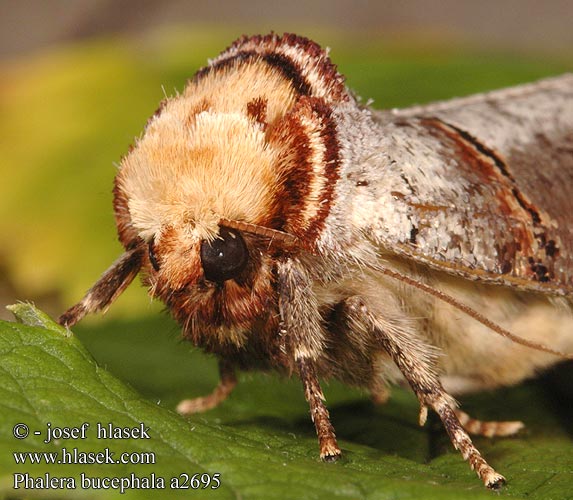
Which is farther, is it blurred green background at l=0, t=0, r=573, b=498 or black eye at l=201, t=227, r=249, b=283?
blurred green background at l=0, t=0, r=573, b=498

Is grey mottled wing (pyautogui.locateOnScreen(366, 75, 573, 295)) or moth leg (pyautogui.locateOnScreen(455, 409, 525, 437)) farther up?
grey mottled wing (pyautogui.locateOnScreen(366, 75, 573, 295))

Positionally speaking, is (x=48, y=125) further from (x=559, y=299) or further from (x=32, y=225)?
(x=559, y=299)

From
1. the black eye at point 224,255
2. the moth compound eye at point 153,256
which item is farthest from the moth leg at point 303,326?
the moth compound eye at point 153,256

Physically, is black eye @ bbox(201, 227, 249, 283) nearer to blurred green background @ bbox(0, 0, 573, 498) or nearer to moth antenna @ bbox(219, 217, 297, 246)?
moth antenna @ bbox(219, 217, 297, 246)

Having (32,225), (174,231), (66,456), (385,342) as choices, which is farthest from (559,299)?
(32,225)

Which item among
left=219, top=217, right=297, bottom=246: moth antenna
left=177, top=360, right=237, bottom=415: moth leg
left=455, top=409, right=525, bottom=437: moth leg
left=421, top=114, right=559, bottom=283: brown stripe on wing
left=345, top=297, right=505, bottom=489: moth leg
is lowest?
left=177, top=360, right=237, bottom=415: moth leg

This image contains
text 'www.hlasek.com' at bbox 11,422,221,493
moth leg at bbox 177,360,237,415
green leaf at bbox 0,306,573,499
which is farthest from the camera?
moth leg at bbox 177,360,237,415

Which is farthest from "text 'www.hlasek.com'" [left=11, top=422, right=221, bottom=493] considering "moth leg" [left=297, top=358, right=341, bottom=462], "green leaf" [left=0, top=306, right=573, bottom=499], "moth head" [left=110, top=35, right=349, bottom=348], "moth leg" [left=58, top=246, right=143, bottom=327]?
"moth leg" [left=58, top=246, right=143, bottom=327]

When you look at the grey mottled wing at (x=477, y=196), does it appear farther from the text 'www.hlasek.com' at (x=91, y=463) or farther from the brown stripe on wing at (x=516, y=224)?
the text 'www.hlasek.com' at (x=91, y=463)
